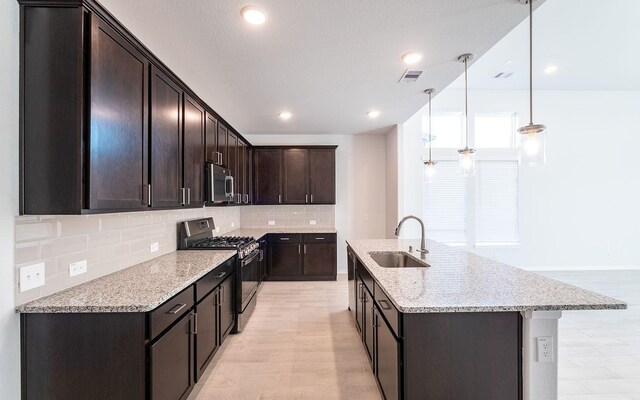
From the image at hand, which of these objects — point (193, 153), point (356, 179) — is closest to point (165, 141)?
point (193, 153)

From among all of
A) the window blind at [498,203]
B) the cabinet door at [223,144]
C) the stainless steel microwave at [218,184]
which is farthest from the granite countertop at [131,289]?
the window blind at [498,203]

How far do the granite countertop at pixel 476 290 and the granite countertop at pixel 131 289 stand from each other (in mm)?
1272

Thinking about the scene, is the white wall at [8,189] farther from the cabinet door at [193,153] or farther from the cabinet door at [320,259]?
A: the cabinet door at [320,259]

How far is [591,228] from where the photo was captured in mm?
5199

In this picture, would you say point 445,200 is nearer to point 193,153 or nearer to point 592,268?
point 592,268

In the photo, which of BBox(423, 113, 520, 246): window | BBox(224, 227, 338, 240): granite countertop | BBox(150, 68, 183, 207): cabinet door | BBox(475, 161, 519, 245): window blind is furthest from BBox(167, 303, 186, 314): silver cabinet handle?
BBox(475, 161, 519, 245): window blind

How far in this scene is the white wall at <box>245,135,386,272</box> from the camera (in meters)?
5.27

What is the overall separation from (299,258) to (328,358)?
2.37m

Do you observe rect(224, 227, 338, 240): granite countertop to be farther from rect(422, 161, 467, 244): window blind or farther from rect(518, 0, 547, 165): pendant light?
rect(518, 0, 547, 165): pendant light

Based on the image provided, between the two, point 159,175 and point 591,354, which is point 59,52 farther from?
point 591,354

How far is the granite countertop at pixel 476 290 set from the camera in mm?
1241

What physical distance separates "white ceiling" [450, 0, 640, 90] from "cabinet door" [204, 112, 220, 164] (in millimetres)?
3612

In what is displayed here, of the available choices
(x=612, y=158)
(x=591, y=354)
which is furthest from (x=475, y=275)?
(x=612, y=158)

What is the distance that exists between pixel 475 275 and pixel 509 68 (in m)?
3.96
